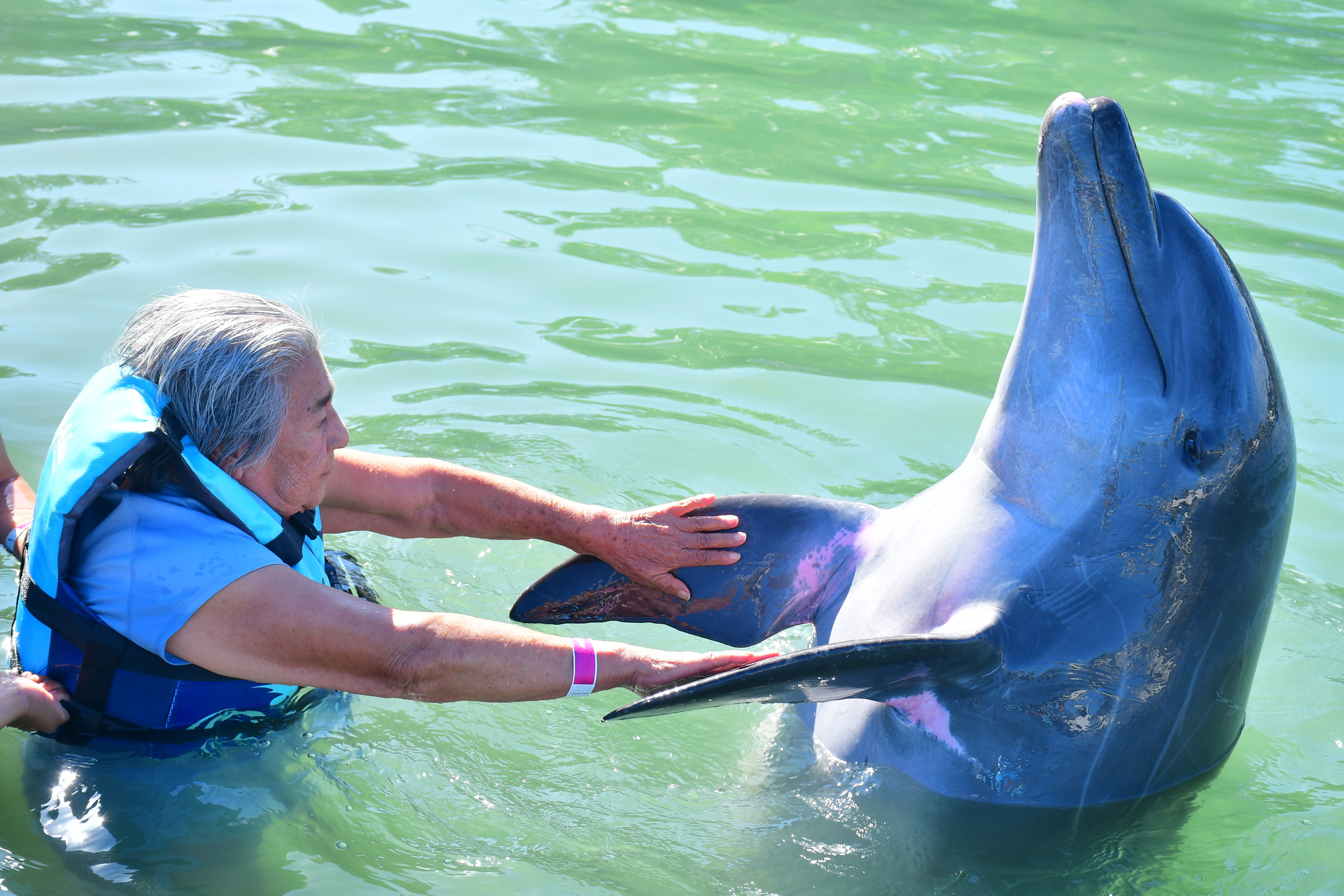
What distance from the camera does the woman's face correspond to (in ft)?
11.9

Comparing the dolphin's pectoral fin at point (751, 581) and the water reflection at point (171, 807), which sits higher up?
the dolphin's pectoral fin at point (751, 581)

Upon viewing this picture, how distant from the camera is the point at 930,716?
12.4 feet

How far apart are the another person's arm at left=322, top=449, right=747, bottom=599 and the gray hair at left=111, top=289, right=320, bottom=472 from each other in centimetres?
92

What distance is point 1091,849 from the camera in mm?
3848

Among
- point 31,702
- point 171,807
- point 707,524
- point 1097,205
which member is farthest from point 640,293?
point 31,702

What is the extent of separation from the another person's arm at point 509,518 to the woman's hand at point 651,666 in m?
0.50

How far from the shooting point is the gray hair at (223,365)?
352 cm

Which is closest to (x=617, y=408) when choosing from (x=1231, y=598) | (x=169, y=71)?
(x=1231, y=598)

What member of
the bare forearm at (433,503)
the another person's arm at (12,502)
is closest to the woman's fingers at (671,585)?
the bare forearm at (433,503)

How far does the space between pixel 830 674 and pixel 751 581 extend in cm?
101

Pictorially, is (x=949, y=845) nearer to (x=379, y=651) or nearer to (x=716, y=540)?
(x=716, y=540)

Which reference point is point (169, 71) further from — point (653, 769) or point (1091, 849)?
point (1091, 849)

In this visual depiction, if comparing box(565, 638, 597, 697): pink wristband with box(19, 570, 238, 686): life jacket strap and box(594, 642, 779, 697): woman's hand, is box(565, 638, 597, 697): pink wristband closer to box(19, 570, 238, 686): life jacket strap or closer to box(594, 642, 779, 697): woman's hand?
box(594, 642, 779, 697): woman's hand

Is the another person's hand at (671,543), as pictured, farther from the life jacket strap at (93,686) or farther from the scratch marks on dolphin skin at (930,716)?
the life jacket strap at (93,686)
